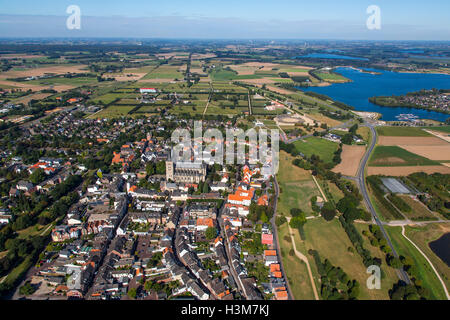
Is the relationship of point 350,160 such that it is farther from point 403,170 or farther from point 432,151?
point 432,151

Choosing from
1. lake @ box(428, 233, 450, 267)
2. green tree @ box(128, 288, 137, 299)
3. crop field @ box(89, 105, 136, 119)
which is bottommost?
green tree @ box(128, 288, 137, 299)

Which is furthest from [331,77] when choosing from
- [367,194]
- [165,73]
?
[367,194]

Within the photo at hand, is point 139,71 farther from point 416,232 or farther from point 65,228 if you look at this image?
point 416,232

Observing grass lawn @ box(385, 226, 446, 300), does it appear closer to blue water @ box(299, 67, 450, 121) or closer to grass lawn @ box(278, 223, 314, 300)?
grass lawn @ box(278, 223, 314, 300)

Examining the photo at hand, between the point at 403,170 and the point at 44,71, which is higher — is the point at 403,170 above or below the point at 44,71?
below

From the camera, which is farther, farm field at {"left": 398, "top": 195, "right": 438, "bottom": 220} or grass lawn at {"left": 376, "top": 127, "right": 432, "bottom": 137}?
grass lawn at {"left": 376, "top": 127, "right": 432, "bottom": 137}

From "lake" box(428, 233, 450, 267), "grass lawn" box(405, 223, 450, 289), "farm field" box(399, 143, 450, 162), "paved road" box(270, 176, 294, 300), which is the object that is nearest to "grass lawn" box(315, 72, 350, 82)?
"farm field" box(399, 143, 450, 162)

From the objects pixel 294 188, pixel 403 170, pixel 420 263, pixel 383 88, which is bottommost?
pixel 420 263
